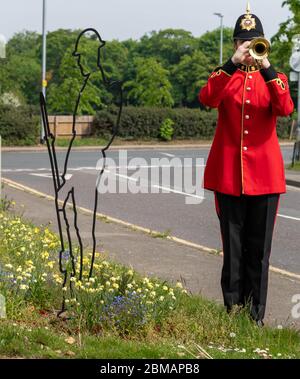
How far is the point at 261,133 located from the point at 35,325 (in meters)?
1.82

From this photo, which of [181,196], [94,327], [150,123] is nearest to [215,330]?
[94,327]

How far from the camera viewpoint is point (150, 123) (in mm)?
39125

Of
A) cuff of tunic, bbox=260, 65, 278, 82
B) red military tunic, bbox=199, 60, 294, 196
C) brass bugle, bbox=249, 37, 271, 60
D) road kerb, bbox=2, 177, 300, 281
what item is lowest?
road kerb, bbox=2, 177, 300, 281

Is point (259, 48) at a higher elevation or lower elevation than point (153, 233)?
higher

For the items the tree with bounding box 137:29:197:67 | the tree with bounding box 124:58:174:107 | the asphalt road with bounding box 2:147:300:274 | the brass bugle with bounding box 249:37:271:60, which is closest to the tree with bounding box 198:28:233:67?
the tree with bounding box 137:29:197:67

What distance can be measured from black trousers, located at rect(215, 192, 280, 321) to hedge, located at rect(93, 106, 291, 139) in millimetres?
32066

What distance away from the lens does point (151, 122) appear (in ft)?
128

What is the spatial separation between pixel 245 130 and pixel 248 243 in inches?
28.4

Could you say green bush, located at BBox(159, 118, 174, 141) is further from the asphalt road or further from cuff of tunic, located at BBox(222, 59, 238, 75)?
cuff of tunic, located at BBox(222, 59, 238, 75)

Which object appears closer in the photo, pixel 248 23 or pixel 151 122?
pixel 248 23

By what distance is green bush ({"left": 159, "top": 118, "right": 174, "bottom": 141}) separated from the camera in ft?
128

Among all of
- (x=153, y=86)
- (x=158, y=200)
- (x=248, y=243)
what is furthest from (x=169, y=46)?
(x=248, y=243)

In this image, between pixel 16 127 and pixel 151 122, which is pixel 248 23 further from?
pixel 151 122

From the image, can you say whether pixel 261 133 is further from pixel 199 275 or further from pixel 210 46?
pixel 210 46
